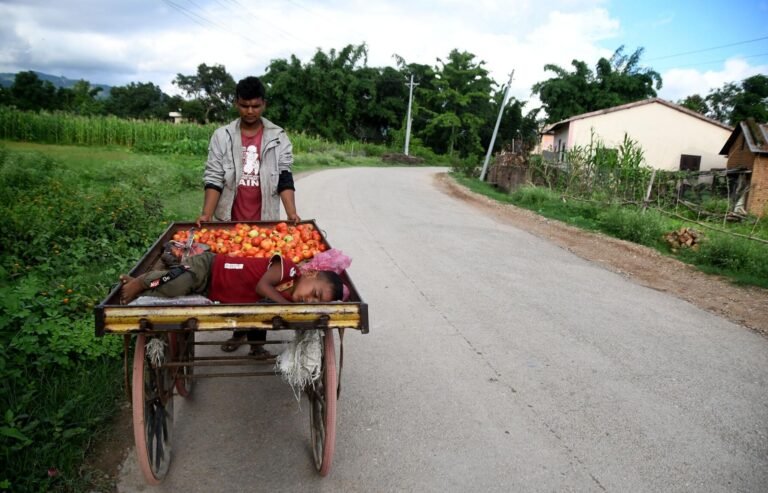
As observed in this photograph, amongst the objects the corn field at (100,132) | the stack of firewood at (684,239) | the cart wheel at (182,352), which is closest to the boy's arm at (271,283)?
the cart wheel at (182,352)

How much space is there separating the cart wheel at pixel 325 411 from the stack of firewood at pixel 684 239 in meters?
9.46

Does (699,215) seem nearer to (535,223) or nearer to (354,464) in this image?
(535,223)

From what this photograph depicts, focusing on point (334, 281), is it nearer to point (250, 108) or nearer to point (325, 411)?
point (325, 411)

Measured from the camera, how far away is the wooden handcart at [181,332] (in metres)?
2.55

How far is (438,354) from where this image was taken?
486cm

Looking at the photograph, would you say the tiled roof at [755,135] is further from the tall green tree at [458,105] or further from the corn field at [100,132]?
the tall green tree at [458,105]

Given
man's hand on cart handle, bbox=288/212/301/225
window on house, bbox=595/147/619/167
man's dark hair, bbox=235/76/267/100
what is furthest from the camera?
window on house, bbox=595/147/619/167


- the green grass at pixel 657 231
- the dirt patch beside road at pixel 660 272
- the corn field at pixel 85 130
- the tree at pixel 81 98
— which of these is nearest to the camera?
the dirt patch beside road at pixel 660 272

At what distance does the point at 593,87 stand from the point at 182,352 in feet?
149

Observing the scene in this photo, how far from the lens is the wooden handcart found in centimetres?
255

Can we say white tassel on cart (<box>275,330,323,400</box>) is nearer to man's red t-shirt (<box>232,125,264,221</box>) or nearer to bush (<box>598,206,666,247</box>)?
man's red t-shirt (<box>232,125,264,221</box>)

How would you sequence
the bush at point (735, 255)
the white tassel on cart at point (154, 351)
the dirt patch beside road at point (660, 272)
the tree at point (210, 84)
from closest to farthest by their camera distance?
the white tassel on cart at point (154, 351)
the dirt patch beside road at point (660, 272)
the bush at point (735, 255)
the tree at point (210, 84)

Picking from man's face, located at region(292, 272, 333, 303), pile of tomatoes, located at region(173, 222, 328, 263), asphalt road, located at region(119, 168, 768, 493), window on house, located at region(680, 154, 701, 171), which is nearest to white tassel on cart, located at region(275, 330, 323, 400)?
man's face, located at region(292, 272, 333, 303)

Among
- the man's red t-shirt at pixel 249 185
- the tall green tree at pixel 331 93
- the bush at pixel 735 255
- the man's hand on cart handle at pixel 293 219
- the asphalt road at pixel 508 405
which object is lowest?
the asphalt road at pixel 508 405
